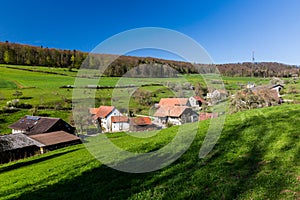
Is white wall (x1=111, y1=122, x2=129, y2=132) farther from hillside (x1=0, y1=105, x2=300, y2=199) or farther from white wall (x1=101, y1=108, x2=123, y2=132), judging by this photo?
hillside (x1=0, y1=105, x2=300, y2=199)

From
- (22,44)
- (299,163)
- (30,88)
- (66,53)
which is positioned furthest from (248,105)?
(22,44)

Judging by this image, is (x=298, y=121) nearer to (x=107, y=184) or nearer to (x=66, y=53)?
(x=107, y=184)

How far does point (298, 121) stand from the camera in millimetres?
12516

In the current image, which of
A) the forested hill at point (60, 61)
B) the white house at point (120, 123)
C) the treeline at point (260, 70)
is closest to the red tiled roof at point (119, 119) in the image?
the white house at point (120, 123)

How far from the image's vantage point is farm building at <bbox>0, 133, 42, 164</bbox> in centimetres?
3089

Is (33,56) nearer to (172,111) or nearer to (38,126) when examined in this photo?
(38,126)

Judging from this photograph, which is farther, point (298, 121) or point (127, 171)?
point (298, 121)

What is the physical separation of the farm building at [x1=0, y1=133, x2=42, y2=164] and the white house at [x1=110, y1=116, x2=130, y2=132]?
65.2 feet

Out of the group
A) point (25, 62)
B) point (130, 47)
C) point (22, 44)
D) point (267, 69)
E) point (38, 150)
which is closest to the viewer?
point (130, 47)

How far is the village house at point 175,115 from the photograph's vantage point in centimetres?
5375

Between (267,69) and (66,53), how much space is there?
378ft

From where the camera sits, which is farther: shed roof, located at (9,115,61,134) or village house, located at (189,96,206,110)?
village house, located at (189,96,206,110)

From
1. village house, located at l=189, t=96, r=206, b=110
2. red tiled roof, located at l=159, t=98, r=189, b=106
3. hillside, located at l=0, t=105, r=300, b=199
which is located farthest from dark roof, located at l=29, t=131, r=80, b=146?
village house, located at l=189, t=96, r=206, b=110

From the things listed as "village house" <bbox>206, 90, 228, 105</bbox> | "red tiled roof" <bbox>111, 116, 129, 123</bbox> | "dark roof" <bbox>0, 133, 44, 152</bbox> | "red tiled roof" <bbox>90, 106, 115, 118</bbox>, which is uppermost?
"village house" <bbox>206, 90, 228, 105</bbox>
